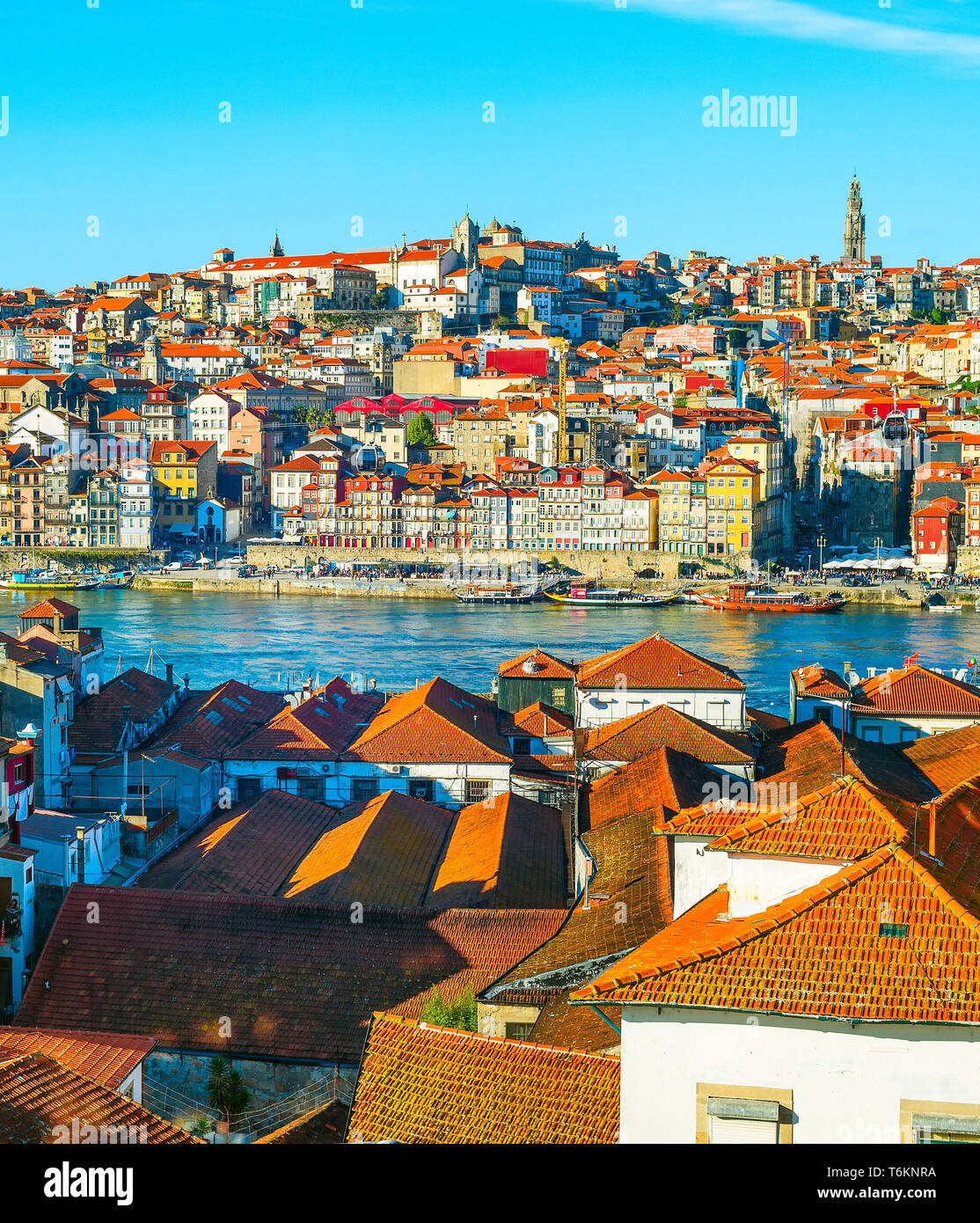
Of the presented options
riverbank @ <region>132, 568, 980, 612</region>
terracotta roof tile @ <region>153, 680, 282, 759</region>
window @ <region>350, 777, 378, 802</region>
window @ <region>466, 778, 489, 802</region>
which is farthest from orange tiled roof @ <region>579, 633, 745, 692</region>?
riverbank @ <region>132, 568, 980, 612</region>

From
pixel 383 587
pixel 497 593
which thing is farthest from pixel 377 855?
pixel 383 587

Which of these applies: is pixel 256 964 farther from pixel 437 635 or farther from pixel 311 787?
pixel 437 635

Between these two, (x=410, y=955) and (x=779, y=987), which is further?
(x=410, y=955)

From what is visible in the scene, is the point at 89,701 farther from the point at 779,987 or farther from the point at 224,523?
the point at 224,523

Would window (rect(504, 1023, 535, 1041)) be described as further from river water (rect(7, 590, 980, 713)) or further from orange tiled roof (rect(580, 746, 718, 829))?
river water (rect(7, 590, 980, 713))
